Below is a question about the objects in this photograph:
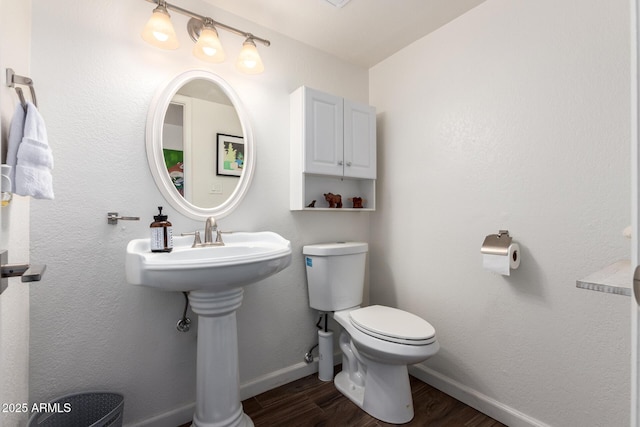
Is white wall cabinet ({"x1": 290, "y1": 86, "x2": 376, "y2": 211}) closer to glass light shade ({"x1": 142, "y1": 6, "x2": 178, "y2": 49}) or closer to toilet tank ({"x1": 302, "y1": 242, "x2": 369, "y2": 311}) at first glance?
toilet tank ({"x1": 302, "y1": 242, "x2": 369, "y2": 311})

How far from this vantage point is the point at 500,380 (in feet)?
4.99

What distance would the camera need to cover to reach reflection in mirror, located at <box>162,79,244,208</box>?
4.87 ft

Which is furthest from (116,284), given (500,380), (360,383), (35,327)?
(500,380)

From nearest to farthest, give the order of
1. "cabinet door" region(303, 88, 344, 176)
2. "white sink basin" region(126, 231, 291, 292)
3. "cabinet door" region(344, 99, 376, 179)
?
"white sink basin" region(126, 231, 291, 292) → "cabinet door" region(303, 88, 344, 176) → "cabinet door" region(344, 99, 376, 179)

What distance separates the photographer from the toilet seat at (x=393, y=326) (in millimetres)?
1389

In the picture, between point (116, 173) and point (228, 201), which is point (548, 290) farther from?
point (116, 173)

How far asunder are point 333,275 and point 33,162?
141cm

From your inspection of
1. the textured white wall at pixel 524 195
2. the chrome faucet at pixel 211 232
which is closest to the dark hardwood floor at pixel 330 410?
the textured white wall at pixel 524 195

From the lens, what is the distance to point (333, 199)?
197cm

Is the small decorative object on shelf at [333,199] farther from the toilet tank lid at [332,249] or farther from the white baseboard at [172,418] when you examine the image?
the white baseboard at [172,418]

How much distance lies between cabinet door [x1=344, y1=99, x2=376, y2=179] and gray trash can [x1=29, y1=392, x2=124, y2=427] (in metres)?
1.60

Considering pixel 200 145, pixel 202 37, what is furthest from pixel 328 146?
pixel 202 37

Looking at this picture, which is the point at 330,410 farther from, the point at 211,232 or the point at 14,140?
the point at 14,140

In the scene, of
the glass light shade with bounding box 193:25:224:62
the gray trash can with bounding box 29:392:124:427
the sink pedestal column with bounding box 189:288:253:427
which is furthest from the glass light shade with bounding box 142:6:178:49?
the gray trash can with bounding box 29:392:124:427
